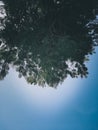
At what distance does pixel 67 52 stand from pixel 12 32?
15.0ft

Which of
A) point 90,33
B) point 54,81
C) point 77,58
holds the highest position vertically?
point 90,33

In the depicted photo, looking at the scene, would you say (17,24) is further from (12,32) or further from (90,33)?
(90,33)

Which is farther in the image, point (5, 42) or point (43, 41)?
point (5, 42)

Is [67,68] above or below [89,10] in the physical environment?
below

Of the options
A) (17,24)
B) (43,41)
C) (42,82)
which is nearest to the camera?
(43,41)

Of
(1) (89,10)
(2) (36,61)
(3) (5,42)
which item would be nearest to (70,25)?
(1) (89,10)

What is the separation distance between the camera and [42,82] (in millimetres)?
24281

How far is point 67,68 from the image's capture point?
23.4 meters

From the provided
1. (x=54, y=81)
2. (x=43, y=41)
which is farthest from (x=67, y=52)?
(x=54, y=81)

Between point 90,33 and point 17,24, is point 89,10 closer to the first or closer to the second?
point 90,33

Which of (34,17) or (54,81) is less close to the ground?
(34,17)

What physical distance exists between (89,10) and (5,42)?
682 centimetres

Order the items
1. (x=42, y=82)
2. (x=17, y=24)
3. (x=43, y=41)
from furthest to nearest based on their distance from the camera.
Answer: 1. (x=42, y=82)
2. (x=17, y=24)
3. (x=43, y=41)

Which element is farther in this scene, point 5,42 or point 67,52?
point 5,42
